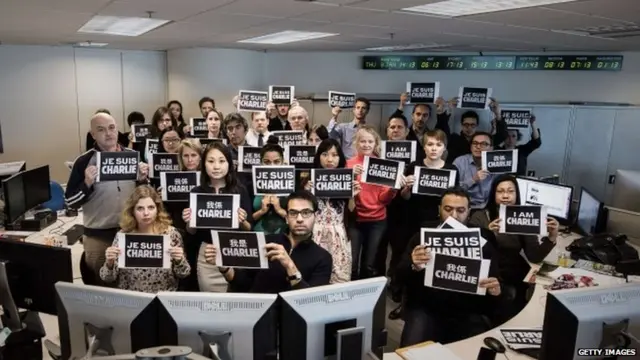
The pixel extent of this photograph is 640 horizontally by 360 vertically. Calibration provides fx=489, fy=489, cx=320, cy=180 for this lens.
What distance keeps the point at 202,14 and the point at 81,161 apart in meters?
1.33

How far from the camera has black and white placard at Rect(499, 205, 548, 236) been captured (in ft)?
9.37

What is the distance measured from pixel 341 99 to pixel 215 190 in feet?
9.66

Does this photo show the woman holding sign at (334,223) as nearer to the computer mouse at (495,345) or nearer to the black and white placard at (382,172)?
the black and white placard at (382,172)

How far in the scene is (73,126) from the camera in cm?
729

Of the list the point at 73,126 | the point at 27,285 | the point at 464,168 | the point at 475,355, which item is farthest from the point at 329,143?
the point at 73,126

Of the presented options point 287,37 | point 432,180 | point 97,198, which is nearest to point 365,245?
point 432,180

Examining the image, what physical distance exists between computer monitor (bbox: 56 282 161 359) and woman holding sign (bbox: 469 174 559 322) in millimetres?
2215

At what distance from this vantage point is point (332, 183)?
3.26 m

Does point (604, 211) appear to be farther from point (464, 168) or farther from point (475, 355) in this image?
point (475, 355)

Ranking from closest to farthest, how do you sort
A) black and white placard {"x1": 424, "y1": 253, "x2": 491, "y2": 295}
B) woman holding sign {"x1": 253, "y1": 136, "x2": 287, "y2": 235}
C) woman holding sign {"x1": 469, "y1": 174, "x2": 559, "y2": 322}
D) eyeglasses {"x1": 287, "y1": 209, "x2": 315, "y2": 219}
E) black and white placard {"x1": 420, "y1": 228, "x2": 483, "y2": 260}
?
black and white placard {"x1": 424, "y1": 253, "x2": 491, "y2": 295} → black and white placard {"x1": 420, "y1": 228, "x2": 483, "y2": 260} → eyeglasses {"x1": 287, "y1": 209, "x2": 315, "y2": 219} → woman holding sign {"x1": 469, "y1": 174, "x2": 559, "y2": 322} → woman holding sign {"x1": 253, "y1": 136, "x2": 287, "y2": 235}

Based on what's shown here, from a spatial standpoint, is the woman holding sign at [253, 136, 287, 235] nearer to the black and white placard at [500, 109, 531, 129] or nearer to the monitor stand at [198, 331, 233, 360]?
the monitor stand at [198, 331, 233, 360]

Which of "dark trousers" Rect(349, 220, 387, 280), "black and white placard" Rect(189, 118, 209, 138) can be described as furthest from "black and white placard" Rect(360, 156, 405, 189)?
"black and white placard" Rect(189, 118, 209, 138)

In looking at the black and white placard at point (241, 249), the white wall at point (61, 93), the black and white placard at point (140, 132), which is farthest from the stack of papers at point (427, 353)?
the white wall at point (61, 93)

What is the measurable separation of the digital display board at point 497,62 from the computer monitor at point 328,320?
597cm
